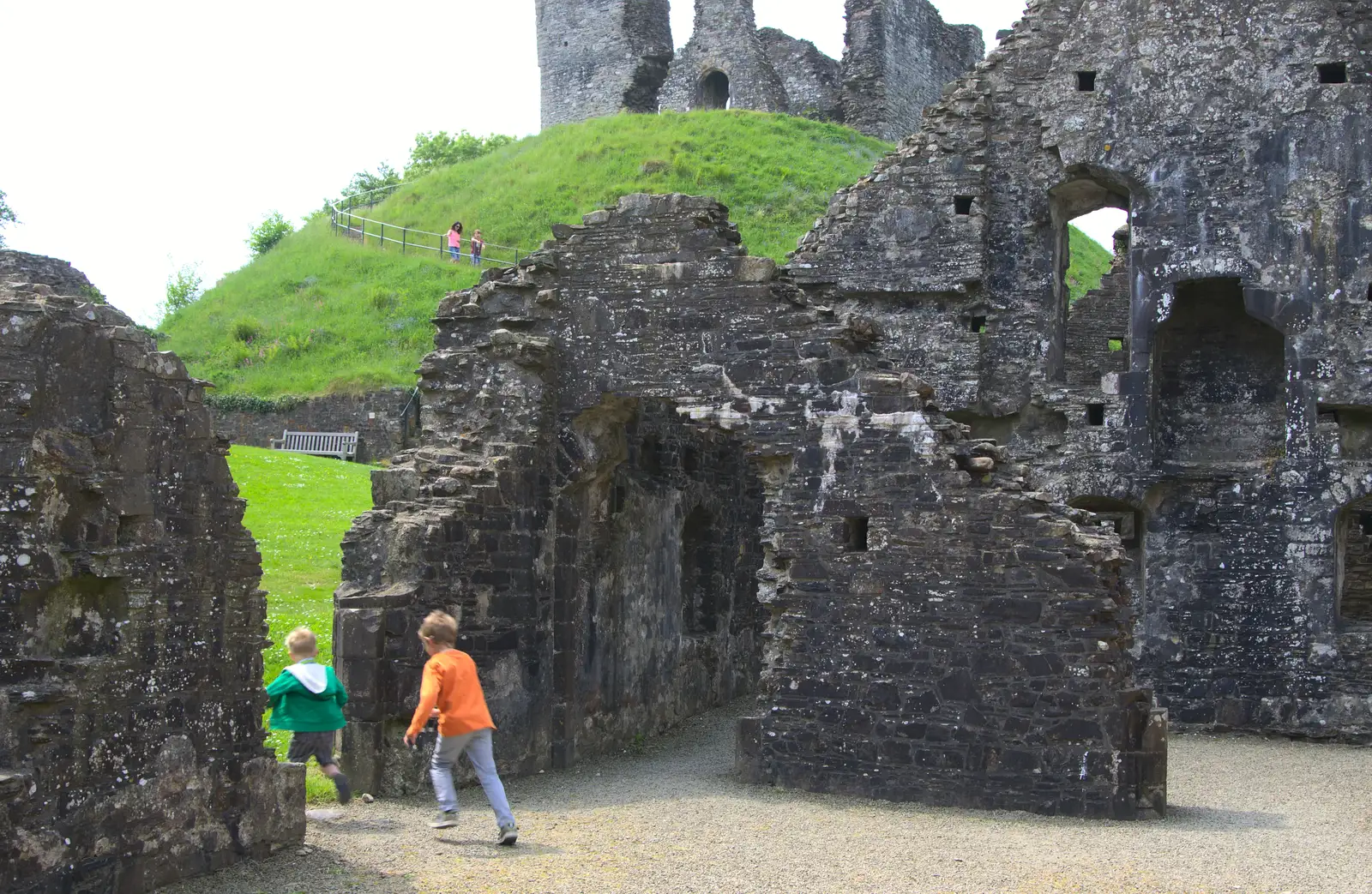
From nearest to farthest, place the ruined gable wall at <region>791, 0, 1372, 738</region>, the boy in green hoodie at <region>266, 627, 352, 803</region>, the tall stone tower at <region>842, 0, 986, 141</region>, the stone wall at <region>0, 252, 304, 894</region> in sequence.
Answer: the stone wall at <region>0, 252, 304, 894</region> → the boy in green hoodie at <region>266, 627, 352, 803</region> → the ruined gable wall at <region>791, 0, 1372, 738</region> → the tall stone tower at <region>842, 0, 986, 141</region>

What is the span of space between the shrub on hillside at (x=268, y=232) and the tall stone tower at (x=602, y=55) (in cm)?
1208

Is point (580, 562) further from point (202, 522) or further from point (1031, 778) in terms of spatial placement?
point (202, 522)

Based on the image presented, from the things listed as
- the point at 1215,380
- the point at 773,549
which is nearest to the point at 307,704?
the point at 773,549

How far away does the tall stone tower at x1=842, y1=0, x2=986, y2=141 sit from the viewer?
128ft

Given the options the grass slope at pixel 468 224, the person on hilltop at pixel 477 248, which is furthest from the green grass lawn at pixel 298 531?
the person on hilltop at pixel 477 248

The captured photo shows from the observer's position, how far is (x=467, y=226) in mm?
40625

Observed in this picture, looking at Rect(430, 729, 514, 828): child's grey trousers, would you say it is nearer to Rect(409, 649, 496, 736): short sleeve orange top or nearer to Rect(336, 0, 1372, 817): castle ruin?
Rect(409, 649, 496, 736): short sleeve orange top

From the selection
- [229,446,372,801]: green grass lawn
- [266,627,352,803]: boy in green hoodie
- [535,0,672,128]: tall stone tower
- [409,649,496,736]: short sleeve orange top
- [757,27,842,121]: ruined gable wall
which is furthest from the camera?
[535,0,672,128]: tall stone tower

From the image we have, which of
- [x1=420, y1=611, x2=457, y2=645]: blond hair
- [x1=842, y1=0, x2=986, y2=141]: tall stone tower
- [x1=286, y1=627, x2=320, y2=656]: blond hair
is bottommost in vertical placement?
[x1=286, y1=627, x2=320, y2=656]: blond hair

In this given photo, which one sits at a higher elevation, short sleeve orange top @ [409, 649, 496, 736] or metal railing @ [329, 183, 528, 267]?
metal railing @ [329, 183, 528, 267]

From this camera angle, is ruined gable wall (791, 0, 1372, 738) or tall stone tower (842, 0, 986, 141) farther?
tall stone tower (842, 0, 986, 141)

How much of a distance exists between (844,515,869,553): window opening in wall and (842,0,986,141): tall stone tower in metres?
29.4

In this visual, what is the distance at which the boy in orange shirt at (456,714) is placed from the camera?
898 cm

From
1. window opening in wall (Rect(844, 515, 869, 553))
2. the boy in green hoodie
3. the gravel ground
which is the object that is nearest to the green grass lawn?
the boy in green hoodie
